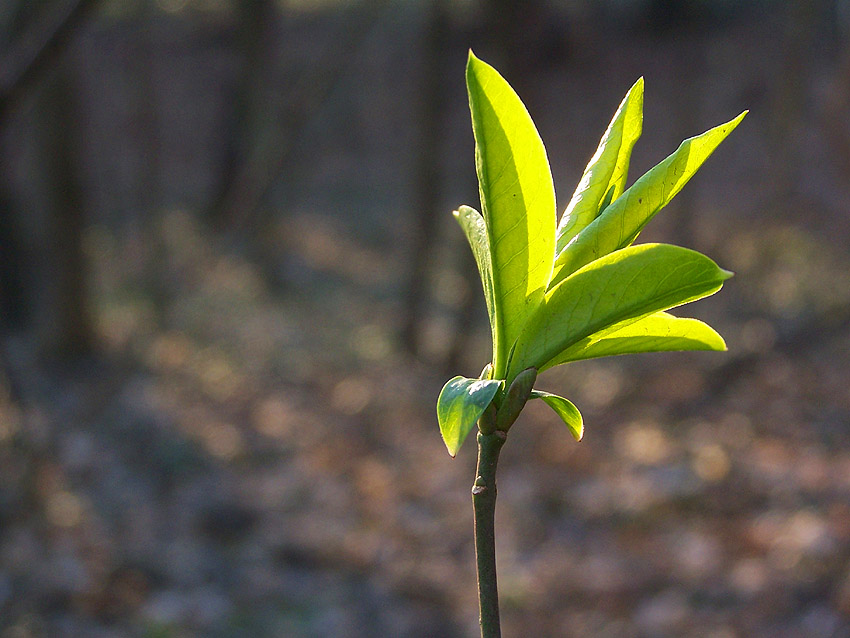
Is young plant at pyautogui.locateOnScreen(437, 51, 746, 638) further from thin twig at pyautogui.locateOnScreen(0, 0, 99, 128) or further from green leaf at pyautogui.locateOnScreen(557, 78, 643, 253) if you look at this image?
thin twig at pyautogui.locateOnScreen(0, 0, 99, 128)

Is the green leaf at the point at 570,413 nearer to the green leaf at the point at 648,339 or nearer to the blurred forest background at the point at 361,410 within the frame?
the green leaf at the point at 648,339

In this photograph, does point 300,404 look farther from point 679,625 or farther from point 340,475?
point 679,625

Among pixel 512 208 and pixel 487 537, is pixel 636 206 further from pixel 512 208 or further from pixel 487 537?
pixel 487 537

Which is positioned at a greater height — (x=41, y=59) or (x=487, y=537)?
(x=41, y=59)

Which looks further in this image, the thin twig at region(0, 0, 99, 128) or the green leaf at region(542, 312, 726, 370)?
the thin twig at region(0, 0, 99, 128)

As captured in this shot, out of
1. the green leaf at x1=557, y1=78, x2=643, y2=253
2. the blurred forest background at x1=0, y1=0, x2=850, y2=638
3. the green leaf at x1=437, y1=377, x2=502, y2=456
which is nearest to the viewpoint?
the green leaf at x1=437, y1=377, x2=502, y2=456

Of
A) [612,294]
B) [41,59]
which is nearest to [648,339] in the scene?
[612,294]

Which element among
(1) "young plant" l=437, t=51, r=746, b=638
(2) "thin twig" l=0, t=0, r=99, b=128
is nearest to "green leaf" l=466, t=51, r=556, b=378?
(1) "young plant" l=437, t=51, r=746, b=638

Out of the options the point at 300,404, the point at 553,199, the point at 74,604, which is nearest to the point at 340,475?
the point at 300,404

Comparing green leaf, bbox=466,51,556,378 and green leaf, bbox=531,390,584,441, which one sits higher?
green leaf, bbox=466,51,556,378
